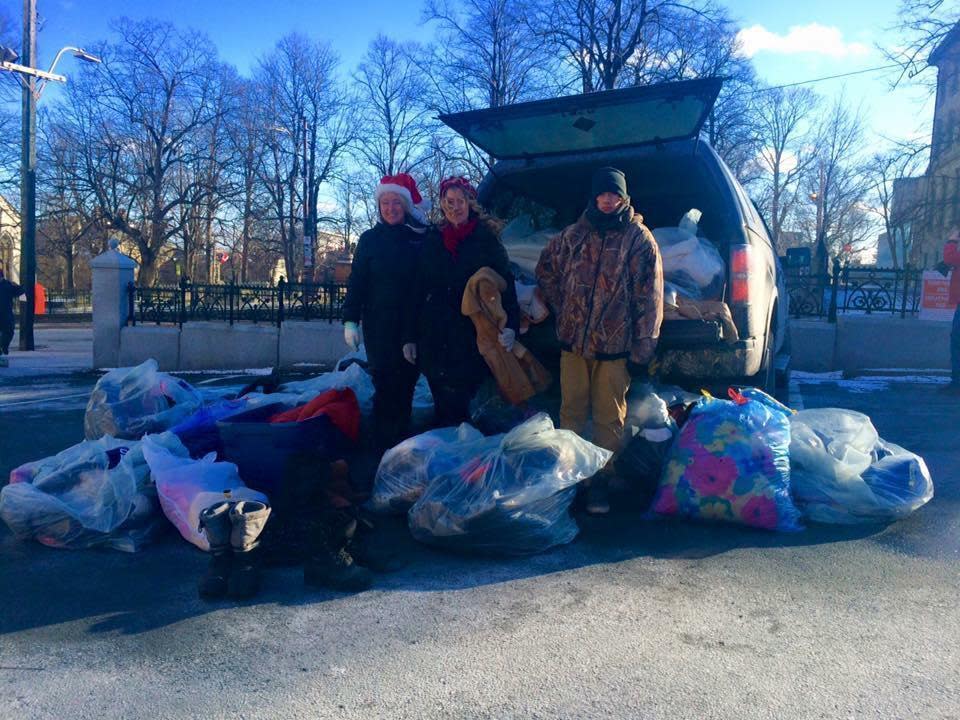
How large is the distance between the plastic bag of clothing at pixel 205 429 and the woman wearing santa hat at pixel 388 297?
875 mm

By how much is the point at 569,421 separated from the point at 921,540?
1713mm

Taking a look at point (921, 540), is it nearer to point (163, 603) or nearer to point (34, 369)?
point (163, 603)

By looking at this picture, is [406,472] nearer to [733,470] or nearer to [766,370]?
[733,470]

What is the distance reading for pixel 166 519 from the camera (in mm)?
3828

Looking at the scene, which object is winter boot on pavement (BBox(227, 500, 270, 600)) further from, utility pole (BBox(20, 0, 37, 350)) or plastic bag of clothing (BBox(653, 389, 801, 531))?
utility pole (BBox(20, 0, 37, 350))

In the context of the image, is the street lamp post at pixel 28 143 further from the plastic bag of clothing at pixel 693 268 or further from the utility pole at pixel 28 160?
the plastic bag of clothing at pixel 693 268

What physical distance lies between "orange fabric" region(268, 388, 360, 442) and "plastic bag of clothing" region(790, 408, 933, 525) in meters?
2.37

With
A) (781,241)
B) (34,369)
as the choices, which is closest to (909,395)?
(34,369)

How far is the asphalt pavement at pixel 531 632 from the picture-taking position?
2266 millimetres

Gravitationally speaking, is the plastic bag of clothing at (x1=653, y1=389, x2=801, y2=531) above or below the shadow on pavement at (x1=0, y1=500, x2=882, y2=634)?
above

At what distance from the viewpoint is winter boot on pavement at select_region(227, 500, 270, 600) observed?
3000 mm

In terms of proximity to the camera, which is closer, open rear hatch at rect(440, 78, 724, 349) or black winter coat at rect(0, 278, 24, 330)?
open rear hatch at rect(440, 78, 724, 349)

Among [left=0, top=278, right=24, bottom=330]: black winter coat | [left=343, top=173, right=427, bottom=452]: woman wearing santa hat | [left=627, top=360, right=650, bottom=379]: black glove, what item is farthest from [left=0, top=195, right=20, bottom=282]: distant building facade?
[left=627, top=360, right=650, bottom=379]: black glove

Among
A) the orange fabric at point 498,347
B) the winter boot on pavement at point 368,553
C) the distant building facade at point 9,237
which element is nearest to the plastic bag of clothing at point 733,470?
the orange fabric at point 498,347
